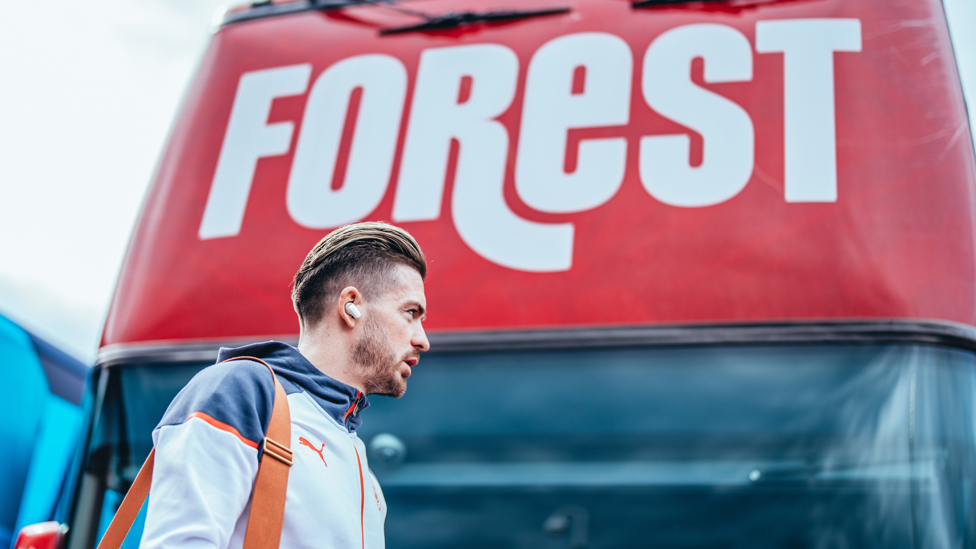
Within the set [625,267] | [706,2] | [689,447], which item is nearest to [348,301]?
[625,267]

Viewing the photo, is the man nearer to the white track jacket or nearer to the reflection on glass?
the white track jacket

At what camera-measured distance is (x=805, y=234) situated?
1.95 metres

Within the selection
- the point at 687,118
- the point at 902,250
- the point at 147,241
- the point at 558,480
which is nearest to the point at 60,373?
the point at 147,241

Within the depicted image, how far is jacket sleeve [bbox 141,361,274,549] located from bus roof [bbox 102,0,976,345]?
3.21ft

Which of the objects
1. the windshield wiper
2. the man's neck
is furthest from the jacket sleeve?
the windshield wiper

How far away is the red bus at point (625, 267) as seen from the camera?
6.00ft

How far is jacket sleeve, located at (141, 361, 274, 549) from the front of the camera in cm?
101

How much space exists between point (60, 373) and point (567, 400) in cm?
200

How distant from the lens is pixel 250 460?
3.61 ft

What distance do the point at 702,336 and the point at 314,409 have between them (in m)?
1.03

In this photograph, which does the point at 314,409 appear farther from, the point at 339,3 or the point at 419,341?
the point at 339,3

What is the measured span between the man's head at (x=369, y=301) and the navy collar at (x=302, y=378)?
0.06 metres

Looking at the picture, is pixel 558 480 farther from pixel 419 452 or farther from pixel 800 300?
pixel 800 300

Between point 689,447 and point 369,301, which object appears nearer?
point 369,301
